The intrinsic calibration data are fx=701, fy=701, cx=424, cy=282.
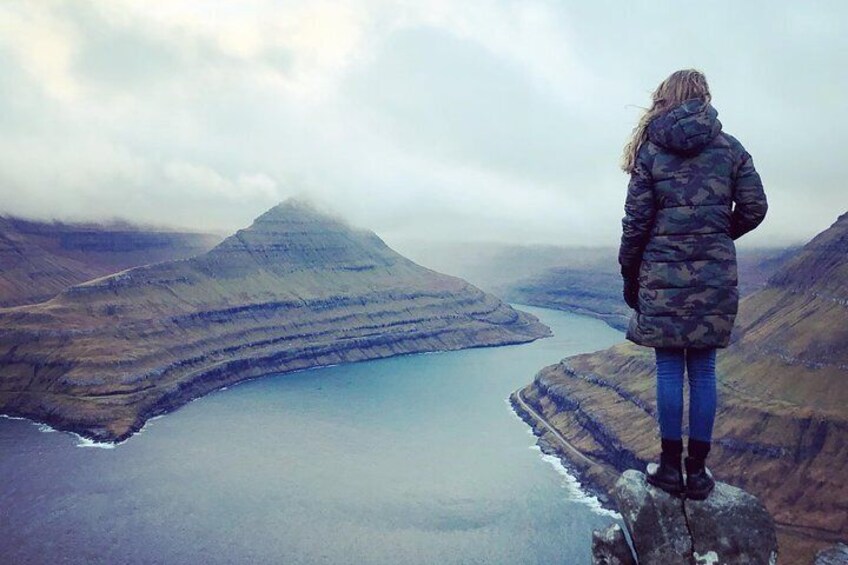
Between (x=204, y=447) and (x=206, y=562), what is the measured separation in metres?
47.7

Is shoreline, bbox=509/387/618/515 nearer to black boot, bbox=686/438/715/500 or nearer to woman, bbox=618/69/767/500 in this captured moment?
black boot, bbox=686/438/715/500

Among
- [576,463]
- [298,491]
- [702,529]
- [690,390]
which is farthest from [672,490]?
[576,463]

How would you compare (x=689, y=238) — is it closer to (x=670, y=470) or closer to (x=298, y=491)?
(x=670, y=470)

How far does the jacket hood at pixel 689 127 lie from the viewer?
33.7ft

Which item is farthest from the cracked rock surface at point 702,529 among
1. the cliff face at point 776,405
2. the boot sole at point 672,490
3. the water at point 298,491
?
the cliff face at point 776,405

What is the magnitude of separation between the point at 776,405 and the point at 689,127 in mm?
93724

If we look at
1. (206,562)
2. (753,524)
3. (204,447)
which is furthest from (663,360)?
(204,447)

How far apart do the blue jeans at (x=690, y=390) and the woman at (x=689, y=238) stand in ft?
0.05

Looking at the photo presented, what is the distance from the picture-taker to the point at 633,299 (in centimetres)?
1140

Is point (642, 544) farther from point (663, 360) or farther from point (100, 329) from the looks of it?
point (100, 329)

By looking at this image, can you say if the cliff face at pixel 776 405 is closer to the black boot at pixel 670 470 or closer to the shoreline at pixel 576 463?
the shoreline at pixel 576 463

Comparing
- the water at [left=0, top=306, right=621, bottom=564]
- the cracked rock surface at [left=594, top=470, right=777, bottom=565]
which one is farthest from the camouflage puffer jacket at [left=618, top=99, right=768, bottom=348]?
the water at [left=0, top=306, right=621, bottom=564]

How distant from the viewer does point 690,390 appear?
35.7ft

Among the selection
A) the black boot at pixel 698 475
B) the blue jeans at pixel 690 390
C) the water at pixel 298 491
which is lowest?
the water at pixel 298 491
